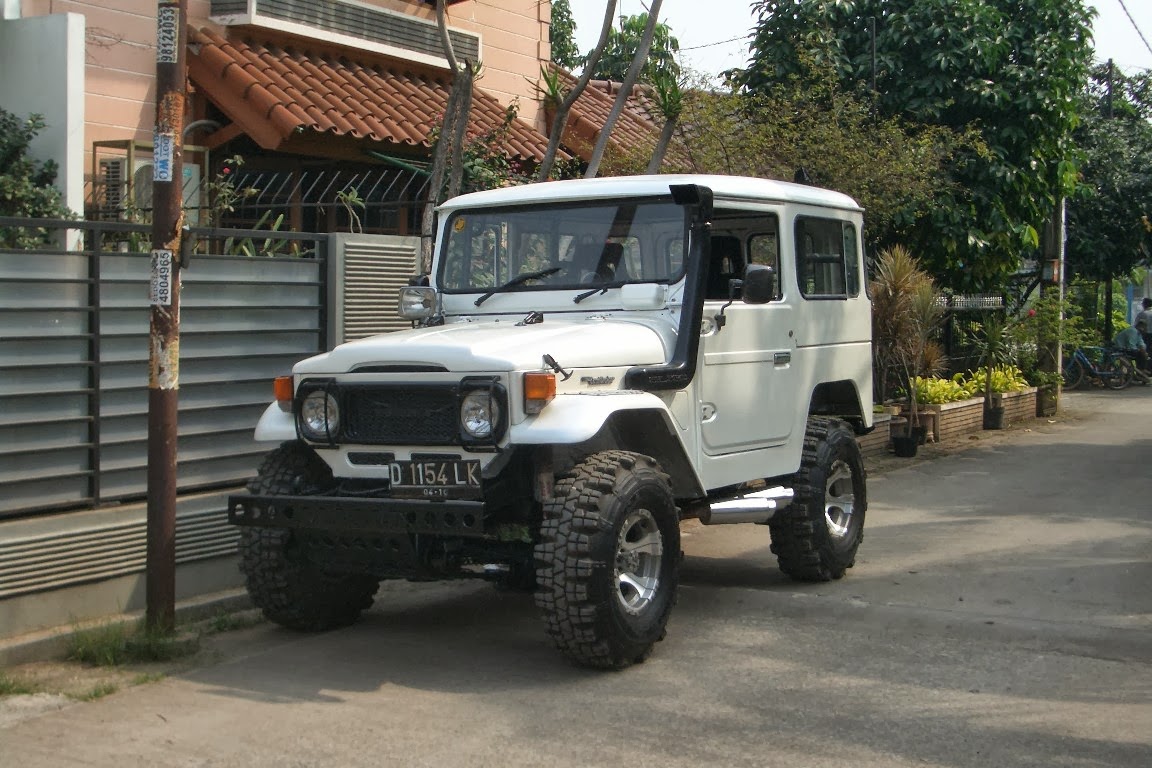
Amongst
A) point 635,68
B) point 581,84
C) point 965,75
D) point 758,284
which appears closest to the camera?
point 758,284

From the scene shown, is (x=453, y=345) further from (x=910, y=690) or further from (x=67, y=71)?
(x=67, y=71)

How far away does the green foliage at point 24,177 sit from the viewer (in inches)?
397

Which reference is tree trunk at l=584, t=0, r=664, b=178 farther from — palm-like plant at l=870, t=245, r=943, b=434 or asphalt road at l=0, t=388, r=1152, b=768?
palm-like plant at l=870, t=245, r=943, b=434

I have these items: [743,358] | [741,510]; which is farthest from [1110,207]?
[741,510]

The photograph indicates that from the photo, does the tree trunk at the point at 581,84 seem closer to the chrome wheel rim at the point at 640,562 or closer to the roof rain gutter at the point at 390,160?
the roof rain gutter at the point at 390,160

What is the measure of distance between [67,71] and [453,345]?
5663 millimetres

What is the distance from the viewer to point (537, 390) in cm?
618

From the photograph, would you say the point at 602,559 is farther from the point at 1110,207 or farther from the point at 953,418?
the point at 1110,207

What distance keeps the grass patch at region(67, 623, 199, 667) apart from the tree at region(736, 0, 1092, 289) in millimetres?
11924

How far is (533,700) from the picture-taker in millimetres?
5992

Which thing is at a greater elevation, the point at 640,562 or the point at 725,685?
Result: the point at 640,562

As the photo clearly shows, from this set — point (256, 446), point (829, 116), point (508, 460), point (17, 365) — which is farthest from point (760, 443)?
point (829, 116)

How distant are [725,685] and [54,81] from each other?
7290mm

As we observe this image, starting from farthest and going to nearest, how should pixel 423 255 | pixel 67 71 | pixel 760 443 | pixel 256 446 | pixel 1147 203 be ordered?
1. pixel 1147 203
2. pixel 67 71
3. pixel 423 255
4. pixel 256 446
5. pixel 760 443
